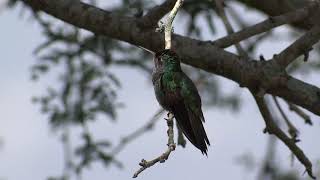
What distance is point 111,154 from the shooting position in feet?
24.4

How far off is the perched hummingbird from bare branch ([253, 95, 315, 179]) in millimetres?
1950

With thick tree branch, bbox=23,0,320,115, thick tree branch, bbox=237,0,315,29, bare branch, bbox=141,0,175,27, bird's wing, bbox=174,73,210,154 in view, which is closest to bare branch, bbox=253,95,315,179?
thick tree branch, bbox=23,0,320,115

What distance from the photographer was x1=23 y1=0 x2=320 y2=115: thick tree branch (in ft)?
19.7

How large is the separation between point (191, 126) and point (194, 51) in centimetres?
184

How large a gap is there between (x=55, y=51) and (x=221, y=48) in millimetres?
1938

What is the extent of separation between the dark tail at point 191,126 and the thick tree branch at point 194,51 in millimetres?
1647

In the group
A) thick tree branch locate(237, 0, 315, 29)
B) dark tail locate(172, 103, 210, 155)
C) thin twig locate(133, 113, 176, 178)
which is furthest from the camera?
thick tree branch locate(237, 0, 315, 29)

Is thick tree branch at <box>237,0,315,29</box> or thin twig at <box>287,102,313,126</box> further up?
thick tree branch at <box>237,0,315,29</box>

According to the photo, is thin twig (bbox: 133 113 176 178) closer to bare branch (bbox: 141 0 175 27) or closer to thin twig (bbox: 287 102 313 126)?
bare branch (bbox: 141 0 175 27)

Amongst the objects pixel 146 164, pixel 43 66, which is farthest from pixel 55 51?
pixel 146 164

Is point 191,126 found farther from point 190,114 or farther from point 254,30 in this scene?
point 254,30

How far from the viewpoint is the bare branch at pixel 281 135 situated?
6371 millimetres

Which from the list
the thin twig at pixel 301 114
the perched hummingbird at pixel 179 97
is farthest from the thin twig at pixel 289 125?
the perched hummingbird at pixel 179 97

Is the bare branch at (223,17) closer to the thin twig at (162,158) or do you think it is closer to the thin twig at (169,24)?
the thin twig at (169,24)
